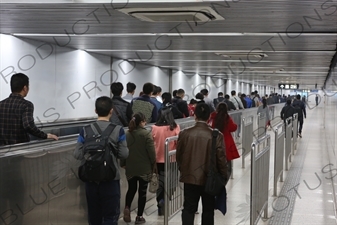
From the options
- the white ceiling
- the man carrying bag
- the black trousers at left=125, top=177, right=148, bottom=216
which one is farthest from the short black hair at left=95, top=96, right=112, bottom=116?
the white ceiling

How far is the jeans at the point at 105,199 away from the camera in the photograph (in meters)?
3.96

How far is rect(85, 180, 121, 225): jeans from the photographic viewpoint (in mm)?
3965

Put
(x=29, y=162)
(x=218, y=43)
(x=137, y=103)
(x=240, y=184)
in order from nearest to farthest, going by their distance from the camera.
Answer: (x=29, y=162)
(x=137, y=103)
(x=240, y=184)
(x=218, y=43)

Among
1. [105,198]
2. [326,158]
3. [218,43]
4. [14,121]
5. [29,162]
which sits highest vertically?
[218,43]

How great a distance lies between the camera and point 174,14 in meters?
7.38

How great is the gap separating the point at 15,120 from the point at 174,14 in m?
3.86

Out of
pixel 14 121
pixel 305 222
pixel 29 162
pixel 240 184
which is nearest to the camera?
pixel 29 162

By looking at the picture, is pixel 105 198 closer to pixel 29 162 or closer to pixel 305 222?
pixel 29 162

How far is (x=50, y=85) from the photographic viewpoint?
12250 millimetres

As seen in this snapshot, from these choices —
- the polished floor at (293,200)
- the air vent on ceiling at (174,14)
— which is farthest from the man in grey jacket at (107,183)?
the air vent on ceiling at (174,14)

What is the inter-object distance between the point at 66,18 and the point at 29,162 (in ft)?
16.5

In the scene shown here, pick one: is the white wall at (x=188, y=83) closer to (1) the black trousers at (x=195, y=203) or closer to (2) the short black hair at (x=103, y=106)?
(1) the black trousers at (x=195, y=203)

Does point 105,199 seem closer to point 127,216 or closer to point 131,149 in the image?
point 131,149

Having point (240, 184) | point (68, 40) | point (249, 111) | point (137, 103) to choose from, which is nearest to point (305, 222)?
point (240, 184)
